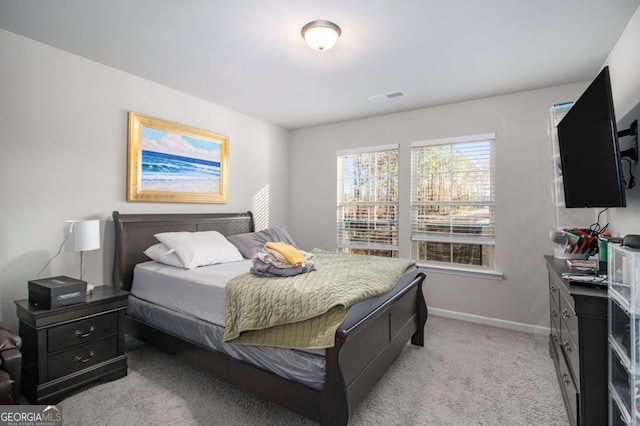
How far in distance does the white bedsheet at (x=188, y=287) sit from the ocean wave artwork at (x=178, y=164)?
2.85 feet

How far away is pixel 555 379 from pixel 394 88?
291 centimetres

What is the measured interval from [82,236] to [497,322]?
13.4 feet

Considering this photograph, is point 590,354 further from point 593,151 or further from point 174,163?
point 174,163

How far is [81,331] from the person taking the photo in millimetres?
2219

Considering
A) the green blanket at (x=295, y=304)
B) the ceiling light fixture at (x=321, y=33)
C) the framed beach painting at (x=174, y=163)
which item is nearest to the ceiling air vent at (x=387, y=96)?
the ceiling light fixture at (x=321, y=33)

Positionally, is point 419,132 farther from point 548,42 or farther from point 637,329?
point 637,329

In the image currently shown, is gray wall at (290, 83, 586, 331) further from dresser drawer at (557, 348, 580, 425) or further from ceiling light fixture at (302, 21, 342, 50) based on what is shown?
ceiling light fixture at (302, 21, 342, 50)

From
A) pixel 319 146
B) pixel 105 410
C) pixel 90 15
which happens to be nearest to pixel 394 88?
pixel 319 146

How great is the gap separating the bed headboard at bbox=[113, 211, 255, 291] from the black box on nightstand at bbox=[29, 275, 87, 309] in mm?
621

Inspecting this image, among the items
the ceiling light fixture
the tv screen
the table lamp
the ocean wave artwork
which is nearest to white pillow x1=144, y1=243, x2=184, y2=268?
the table lamp

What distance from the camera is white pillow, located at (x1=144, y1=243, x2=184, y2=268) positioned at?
283cm

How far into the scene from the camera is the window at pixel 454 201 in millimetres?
3650

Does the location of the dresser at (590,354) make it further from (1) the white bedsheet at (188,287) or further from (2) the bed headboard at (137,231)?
(2) the bed headboard at (137,231)

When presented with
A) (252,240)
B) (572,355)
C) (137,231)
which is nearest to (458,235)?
(572,355)
